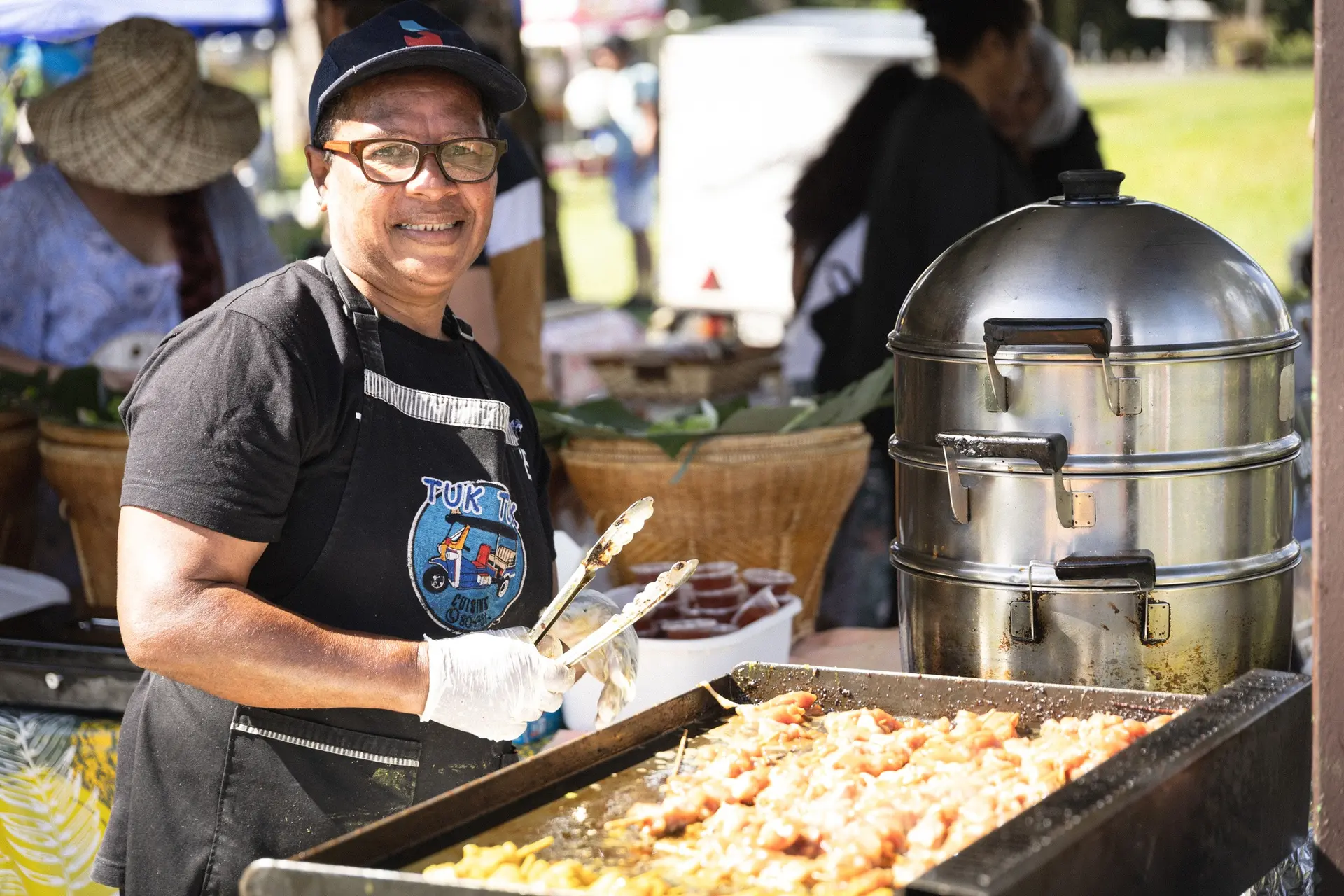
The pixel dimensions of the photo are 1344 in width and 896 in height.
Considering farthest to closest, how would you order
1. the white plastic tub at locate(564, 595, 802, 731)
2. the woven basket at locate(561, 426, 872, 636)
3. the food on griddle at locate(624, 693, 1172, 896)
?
the woven basket at locate(561, 426, 872, 636)
the white plastic tub at locate(564, 595, 802, 731)
the food on griddle at locate(624, 693, 1172, 896)

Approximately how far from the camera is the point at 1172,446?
7.34ft

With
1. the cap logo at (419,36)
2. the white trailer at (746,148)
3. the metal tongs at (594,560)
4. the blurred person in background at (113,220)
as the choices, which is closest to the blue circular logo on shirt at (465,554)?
the metal tongs at (594,560)

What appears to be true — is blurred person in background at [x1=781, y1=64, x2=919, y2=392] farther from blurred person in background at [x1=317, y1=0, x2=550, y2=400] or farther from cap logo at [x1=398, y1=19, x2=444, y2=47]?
cap logo at [x1=398, y1=19, x2=444, y2=47]

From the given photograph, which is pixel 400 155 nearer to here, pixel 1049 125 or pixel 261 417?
pixel 261 417

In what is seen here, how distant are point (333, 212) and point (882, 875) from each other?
130cm

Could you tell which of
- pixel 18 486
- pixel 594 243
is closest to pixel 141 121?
pixel 18 486

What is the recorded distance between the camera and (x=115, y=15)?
612 centimetres

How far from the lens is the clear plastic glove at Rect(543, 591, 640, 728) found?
2422 millimetres

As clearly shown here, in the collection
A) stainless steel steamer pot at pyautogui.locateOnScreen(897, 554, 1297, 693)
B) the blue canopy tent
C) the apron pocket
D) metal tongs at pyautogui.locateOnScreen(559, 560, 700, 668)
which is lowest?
the apron pocket

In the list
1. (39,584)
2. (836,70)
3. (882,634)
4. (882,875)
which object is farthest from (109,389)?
(836,70)

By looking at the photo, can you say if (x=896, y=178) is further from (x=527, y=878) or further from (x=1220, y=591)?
(x=527, y=878)

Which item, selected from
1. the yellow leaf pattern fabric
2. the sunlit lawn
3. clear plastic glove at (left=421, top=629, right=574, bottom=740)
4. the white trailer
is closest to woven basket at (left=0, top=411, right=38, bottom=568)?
the yellow leaf pattern fabric

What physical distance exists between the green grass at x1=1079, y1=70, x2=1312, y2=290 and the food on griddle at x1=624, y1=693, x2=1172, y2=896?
1482 centimetres

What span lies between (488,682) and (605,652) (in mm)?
444
